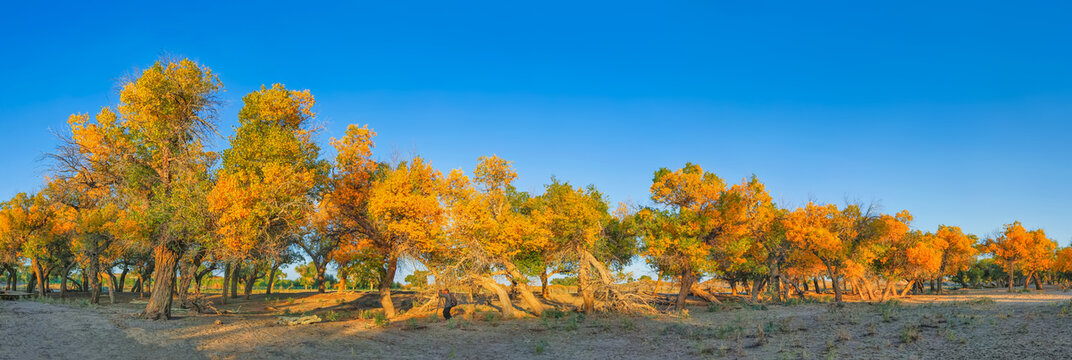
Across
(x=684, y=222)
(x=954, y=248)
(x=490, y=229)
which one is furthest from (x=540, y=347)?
(x=954, y=248)

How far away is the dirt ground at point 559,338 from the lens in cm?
1377

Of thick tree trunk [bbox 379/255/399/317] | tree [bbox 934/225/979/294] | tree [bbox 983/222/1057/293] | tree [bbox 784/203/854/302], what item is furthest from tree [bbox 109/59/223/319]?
tree [bbox 983/222/1057/293]

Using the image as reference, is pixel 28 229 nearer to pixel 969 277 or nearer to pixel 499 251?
pixel 499 251

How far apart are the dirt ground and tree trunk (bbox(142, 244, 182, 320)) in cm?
70

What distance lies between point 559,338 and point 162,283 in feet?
55.6

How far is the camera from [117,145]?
22016 millimetres

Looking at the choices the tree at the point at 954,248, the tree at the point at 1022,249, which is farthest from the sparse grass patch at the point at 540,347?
the tree at the point at 1022,249

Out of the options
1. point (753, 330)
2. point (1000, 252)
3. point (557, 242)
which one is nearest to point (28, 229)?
point (557, 242)

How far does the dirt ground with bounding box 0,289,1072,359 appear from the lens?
1377 cm

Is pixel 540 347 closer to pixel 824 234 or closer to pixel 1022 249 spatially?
pixel 824 234

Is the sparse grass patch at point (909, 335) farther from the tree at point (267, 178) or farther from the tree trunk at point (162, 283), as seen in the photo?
the tree trunk at point (162, 283)

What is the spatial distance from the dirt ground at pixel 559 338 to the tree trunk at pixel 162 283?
27.7 inches

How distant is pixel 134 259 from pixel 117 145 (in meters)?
26.0

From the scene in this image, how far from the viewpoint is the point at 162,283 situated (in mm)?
22328
